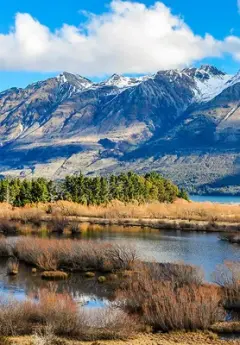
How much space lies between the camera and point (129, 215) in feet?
371

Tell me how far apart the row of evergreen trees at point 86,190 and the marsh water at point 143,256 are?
93.8ft

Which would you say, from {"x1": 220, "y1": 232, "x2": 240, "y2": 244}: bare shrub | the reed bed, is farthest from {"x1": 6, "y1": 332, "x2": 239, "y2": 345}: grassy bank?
the reed bed

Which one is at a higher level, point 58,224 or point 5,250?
point 58,224

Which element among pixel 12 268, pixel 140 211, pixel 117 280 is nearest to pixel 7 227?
pixel 140 211

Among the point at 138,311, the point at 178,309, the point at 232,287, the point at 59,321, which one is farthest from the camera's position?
the point at 232,287

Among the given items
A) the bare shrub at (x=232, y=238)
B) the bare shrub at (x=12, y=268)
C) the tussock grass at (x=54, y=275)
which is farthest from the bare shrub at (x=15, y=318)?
the bare shrub at (x=232, y=238)

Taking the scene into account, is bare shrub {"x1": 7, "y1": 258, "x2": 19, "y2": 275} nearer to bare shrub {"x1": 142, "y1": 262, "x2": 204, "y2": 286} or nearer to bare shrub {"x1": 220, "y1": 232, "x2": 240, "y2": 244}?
bare shrub {"x1": 142, "y1": 262, "x2": 204, "y2": 286}

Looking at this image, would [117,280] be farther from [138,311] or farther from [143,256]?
[138,311]

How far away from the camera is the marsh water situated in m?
42.0

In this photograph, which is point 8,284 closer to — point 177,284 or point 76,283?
point 76,283

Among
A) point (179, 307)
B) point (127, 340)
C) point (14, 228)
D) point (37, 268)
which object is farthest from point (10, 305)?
point (14, 228)

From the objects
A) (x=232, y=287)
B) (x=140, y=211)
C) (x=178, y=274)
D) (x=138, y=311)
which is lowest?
(x=138, y=311)

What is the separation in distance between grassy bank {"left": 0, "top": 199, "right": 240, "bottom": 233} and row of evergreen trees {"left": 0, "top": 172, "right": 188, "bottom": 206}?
598cm

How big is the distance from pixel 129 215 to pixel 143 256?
53.7 meters
